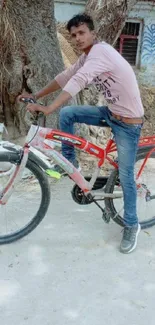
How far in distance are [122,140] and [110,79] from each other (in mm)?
448

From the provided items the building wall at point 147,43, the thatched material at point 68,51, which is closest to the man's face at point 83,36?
the thatched material at point 68,51

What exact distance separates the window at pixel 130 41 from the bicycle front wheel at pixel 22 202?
816 centimetres

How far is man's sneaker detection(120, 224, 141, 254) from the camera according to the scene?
2.98 m

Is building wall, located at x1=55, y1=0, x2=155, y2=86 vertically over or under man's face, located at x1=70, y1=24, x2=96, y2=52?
under

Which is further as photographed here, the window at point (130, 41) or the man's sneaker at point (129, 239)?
the window at point (130, 41)

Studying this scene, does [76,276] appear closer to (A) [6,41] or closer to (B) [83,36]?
(B) [83,36]

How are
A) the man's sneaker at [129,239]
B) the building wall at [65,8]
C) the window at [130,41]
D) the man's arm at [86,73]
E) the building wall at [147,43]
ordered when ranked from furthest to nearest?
the window at [130,41], the building wall at [147,43], the building wall at [65,8], the man's sneaker at [129,239], the man's arm at [86,73]

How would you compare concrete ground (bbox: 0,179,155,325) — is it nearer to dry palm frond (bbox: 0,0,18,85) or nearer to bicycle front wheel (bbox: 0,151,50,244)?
bicycle front wheel (bbox: 0,151,50,244)

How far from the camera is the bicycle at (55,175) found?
8.74ft

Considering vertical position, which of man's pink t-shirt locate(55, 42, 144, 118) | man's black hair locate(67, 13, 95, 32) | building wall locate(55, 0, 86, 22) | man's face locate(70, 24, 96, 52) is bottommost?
building wall locate(55, 0, 86, 22)

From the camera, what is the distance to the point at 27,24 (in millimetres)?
4250

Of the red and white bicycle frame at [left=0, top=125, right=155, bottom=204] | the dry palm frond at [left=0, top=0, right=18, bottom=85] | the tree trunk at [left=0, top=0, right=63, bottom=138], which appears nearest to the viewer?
the red and white bicycle frame at [left=0, top=125, right=155, bottom=204]

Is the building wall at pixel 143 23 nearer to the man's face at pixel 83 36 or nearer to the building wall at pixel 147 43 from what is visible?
the building wall at pixel 147 43

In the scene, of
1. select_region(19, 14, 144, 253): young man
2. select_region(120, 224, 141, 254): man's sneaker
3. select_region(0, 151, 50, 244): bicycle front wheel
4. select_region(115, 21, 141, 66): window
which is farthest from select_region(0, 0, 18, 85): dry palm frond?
select_region(115, 21, 141, 66): window
